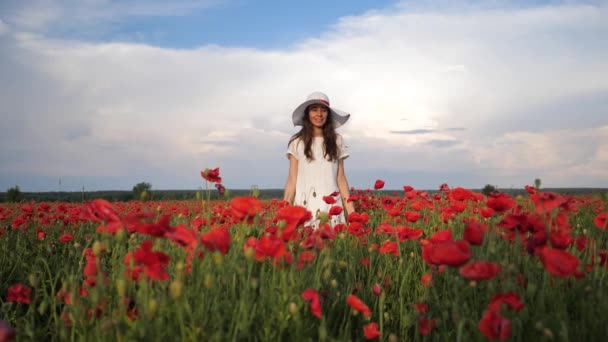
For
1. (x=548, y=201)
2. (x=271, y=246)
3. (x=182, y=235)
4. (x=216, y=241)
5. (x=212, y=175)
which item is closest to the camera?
(x=182, y=235)


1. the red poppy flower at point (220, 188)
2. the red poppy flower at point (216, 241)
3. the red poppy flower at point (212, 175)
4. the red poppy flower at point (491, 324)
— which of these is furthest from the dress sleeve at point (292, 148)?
the red poppy flower at point (491, 324)

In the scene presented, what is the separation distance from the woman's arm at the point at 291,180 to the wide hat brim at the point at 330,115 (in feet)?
1.62

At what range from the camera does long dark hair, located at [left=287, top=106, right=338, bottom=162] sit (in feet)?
18.6

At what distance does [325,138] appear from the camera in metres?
5.75

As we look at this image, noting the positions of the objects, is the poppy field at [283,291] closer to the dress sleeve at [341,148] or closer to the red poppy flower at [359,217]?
the red poppy flower at [359,217]

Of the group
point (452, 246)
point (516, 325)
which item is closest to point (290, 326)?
point (452, 246)

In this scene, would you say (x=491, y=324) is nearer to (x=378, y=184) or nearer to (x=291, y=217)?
(x=291, y=217)

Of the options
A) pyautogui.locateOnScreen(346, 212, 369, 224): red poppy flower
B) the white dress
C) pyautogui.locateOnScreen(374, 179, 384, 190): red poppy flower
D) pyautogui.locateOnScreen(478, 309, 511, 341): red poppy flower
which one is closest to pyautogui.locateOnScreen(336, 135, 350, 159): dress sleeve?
the white dress

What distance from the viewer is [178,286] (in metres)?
1.76

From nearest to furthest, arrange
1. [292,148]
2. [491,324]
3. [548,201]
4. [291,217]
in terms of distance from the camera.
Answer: [491,324] < [291,217] < [548,201] < [292,148]

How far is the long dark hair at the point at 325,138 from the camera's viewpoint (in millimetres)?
5672

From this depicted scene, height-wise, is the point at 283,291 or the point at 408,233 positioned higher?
the point at 408,233

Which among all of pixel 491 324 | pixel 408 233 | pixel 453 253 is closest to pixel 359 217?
pixel 408 233

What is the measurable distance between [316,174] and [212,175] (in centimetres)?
272
